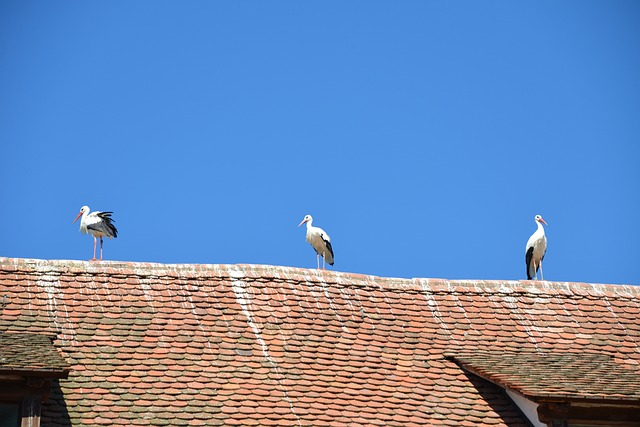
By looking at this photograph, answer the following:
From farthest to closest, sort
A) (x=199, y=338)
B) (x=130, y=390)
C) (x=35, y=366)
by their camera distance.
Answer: (x=199, y=338)
(x=130, y=390)
(x=35, y=366)

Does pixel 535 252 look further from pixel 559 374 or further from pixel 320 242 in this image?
pixel 559 374

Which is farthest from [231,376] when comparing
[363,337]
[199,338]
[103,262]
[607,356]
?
[607,356]

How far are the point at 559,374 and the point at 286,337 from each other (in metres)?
3.17

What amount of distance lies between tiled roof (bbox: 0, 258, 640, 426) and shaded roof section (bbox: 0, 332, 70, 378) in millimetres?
412

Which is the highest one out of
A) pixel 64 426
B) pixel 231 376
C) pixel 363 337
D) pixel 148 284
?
pixel 148 284

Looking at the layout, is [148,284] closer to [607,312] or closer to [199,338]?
[199,338]

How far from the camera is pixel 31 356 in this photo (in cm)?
1188

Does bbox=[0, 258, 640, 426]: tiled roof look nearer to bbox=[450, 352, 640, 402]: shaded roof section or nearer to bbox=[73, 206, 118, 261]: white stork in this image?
bbox=[450, 352, 640, 402]: shaded roof section

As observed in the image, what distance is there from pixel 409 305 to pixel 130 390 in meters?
4.29

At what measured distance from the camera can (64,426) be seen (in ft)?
38.5

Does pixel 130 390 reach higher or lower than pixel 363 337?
lower

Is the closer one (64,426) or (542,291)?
(64,426)

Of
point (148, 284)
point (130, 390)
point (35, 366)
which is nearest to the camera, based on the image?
point (35, 366)

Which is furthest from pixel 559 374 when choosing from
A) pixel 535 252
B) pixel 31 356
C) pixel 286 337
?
pixel 535 252
